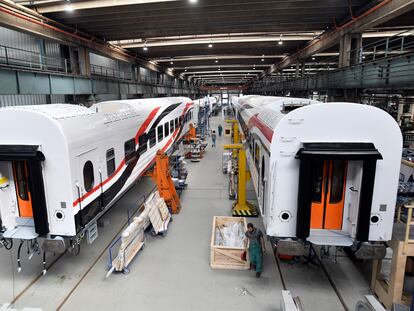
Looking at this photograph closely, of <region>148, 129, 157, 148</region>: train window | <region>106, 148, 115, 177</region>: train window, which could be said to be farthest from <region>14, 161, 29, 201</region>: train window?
<region>148, 129, 157, 148</region>: train window

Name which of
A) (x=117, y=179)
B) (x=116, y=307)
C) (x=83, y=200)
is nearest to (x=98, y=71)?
(x=117, y=179)

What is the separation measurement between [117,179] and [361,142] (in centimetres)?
634

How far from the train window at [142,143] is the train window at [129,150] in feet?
2.14

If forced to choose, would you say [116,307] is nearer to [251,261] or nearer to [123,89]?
[251,261]

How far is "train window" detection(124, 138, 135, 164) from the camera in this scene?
8.97 metres

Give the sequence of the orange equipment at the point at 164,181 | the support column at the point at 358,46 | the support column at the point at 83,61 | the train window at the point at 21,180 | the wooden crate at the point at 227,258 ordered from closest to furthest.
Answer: the train window at the point at 21,180 < the wooden crate at the point at 227,258 < the orange equipment at the point at 164,181 < the support column at the point at 358,46 < the support column at the point at 83,61

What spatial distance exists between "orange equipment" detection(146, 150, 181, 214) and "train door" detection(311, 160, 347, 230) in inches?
210

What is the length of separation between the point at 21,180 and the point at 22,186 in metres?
0.14

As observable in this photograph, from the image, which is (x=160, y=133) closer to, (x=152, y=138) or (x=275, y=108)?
(x=152, y=138)

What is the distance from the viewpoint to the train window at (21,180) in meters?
6.19

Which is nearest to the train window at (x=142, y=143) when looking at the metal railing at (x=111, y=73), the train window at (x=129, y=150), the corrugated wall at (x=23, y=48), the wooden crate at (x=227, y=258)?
the train window at (x=129, y=150)

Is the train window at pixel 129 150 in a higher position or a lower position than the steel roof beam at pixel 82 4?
lower

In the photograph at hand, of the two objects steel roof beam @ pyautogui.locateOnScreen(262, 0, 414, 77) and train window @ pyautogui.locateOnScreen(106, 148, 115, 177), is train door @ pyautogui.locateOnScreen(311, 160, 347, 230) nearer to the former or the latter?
train window @ pyautogui.locateOnScreen(106, 148, 115, 177)

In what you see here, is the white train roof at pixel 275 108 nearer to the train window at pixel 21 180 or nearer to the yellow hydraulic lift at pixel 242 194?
the yellow hydraulic lift at pixel 242 194
